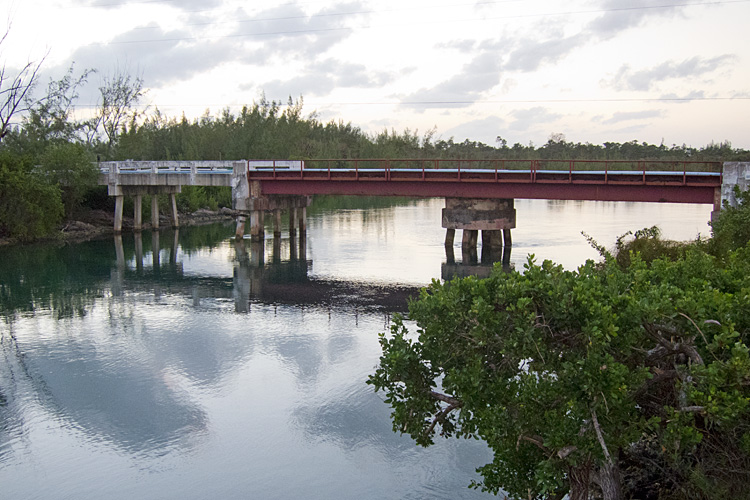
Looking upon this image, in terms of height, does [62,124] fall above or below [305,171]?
above

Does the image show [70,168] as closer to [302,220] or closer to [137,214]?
[137,214]

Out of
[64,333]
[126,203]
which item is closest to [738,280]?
[64,333]

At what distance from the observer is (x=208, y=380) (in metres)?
18.5

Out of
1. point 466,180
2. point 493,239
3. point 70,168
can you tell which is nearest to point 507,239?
point 493,239

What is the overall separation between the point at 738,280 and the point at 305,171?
33.3 m

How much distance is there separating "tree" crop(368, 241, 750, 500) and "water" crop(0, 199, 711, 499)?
379 centimetres

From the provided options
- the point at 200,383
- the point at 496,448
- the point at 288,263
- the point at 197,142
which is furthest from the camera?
the point at 197,142

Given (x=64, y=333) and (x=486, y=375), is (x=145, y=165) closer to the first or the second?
(x=64, y=333)

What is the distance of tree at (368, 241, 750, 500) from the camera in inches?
327

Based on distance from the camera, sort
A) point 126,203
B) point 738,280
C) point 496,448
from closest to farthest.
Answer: point 496,448 < point 738,280 < point 126,203

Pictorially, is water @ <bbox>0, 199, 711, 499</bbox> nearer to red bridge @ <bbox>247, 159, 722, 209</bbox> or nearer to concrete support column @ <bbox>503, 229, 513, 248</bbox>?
concrete support column @ <bbox>503, 229, 513, 248</bbox>

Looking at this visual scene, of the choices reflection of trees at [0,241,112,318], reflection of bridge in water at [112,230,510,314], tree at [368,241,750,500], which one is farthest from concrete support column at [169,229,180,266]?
tree at [368,241,750,500]

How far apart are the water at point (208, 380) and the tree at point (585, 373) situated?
3.79m

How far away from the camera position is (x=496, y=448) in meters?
9.71
